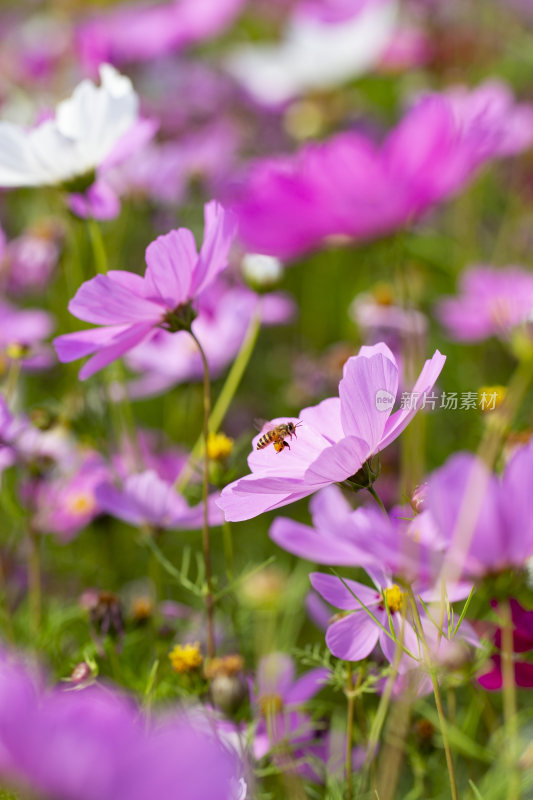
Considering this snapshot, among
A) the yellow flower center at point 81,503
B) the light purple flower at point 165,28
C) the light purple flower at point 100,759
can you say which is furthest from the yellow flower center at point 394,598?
the light purple flower at point 165,28

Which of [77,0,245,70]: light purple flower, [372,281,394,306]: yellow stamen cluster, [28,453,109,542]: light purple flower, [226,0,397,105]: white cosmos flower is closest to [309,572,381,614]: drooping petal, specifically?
[28,453,109,542]: light purple flower

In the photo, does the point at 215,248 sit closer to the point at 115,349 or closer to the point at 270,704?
the point at 115,349

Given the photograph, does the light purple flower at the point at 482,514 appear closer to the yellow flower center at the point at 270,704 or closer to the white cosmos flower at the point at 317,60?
the yellow flower center at the point at 270,704

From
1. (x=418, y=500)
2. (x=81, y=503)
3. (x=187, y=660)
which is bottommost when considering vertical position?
(x=81, y=503)

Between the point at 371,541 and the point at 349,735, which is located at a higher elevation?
the point at 371,541

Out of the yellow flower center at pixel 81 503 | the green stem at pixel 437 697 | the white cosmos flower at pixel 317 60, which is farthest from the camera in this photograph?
the white cosmos flower at pixel 317 60

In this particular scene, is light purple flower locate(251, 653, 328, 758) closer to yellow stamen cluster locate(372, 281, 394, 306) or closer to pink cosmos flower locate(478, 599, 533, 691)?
pink cosmos flower locate(478, 599, 533, 691)

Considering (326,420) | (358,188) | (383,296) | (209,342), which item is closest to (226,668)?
(326,420)
